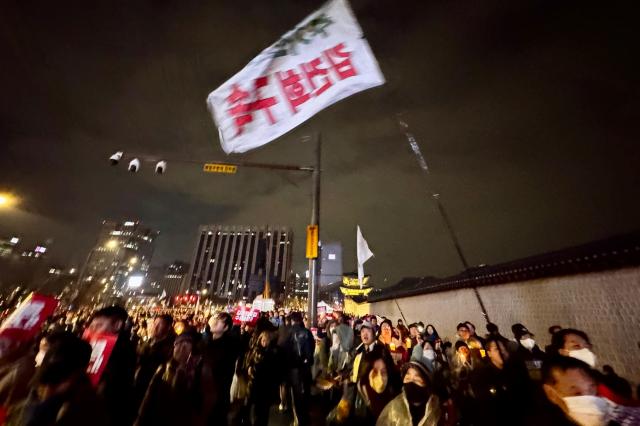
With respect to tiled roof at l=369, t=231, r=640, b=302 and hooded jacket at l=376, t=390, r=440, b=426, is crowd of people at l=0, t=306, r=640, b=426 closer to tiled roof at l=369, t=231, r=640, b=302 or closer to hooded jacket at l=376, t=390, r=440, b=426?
hooded jacket at l=376, t=390, r=440, b=426

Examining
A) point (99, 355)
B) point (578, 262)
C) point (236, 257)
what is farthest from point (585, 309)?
point (236, 257)

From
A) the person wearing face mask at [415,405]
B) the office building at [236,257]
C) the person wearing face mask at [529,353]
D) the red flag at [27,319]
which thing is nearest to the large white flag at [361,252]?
the person wearing face mask at [529,353]

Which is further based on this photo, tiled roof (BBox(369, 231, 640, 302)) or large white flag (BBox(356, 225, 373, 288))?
large white flag (BBox(356, 225, 373, 288))

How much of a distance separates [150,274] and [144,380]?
156974mm

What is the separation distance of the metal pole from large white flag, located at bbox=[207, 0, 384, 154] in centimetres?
626

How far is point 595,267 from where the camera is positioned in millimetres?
7895

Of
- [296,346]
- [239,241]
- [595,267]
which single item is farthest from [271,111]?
[239,241]

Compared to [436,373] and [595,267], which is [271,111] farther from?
[595,267]

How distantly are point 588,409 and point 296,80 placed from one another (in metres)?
4.56

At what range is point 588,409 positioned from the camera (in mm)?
2275

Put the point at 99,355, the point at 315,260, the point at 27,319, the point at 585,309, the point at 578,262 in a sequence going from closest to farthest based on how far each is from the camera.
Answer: the point at 99,355 < the point at 27,319 < the point at 585,309 < the point at 578,262 < the point at 315,260

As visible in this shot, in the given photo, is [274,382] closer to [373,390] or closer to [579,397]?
Result: [373,390]

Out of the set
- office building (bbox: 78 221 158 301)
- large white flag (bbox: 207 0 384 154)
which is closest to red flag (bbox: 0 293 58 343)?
large white flag (bbox: 207 0 384 154)

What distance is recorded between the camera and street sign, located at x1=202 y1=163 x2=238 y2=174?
969 centimetres
